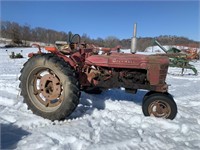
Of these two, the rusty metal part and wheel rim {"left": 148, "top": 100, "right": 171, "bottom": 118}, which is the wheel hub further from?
wheel rim {"left": 148, "top": 100, "right": 171, "bottom": 118}

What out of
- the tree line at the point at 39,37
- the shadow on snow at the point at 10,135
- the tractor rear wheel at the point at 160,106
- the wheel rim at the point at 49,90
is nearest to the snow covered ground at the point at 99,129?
the shadow on snow at the point at 10,135

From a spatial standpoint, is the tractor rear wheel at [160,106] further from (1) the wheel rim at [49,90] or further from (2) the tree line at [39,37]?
(2) the tree line at [39,37]

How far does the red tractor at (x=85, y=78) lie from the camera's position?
4484 millimetres

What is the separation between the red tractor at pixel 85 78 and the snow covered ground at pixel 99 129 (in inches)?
9.1

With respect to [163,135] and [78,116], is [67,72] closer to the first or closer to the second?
[78,116]

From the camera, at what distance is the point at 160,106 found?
4.79 meters

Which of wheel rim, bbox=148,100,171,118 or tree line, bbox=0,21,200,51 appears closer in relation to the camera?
wheel rim, bbox=148,100,171,118

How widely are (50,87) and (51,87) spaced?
2cm

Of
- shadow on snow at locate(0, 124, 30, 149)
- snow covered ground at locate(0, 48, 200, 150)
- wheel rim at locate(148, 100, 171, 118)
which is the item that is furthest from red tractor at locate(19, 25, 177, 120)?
shadow on snow at locate(0, 124, 30, 149)

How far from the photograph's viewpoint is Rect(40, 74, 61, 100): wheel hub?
15.4 ft

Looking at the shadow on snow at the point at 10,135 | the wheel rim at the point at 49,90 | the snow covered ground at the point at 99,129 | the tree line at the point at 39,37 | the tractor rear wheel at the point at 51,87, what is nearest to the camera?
the shadow on snow at the point at 10,135

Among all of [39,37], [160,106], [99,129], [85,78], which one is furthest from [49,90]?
[39,37]

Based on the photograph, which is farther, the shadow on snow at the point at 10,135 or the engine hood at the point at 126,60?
the engine hood at the point at 126,60

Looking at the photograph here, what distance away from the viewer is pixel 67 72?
4469 mm
